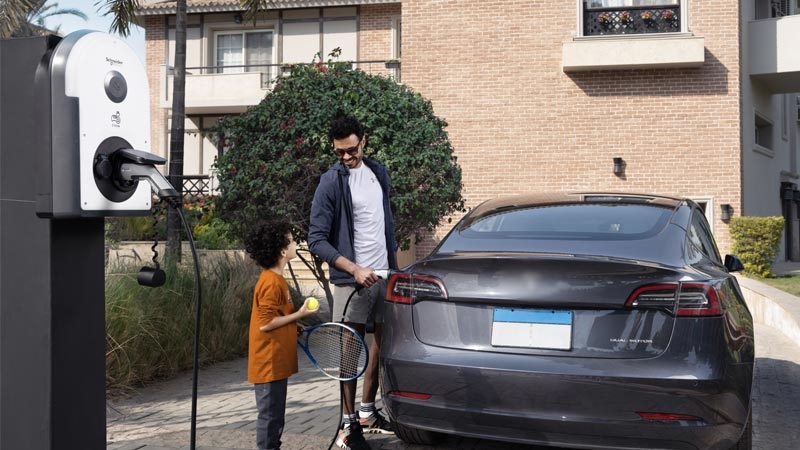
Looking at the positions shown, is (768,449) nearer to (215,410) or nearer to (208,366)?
(215,410)

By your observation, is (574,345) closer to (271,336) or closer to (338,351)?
(338,351)

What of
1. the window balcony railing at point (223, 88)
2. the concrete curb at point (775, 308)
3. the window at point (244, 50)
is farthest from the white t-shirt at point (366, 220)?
the window at point (244, 50)

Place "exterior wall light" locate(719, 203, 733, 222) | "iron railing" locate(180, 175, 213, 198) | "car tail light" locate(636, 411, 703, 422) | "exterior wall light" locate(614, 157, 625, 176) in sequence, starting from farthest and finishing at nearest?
"iron railing" locate(180, 175, 213, 198), "exterior wall light" locate(614, 157, 625, 176), "exterior wall light" locate(719, 203, 733, 222), "car tail light" locate(636, 411, 703, 422)

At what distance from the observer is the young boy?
4.05m

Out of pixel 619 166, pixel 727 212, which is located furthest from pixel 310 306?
pixel 727 212

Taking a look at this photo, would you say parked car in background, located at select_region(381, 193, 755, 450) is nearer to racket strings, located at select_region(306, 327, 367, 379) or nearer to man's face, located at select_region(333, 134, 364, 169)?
racket strings, located at select_region(306, 327, 367, 379)

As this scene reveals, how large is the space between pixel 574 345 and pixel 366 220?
1.73 metres

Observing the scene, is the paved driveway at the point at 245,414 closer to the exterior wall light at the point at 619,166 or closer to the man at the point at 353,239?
the man at the point at 353,239

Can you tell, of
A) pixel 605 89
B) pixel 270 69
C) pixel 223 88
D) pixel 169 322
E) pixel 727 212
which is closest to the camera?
pixel 169 322

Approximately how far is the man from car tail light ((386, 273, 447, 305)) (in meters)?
0.40

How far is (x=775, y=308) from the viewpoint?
1000 cm

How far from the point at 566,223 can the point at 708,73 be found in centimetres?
1481

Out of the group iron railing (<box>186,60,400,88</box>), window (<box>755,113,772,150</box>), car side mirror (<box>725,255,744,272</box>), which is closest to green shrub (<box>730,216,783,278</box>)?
window (<box>755,113,772,150</box>)

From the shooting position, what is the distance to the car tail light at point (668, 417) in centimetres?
353
